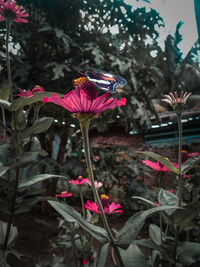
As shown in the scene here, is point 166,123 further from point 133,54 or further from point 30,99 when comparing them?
point 30,99

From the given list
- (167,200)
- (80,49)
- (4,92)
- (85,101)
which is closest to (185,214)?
(167,200)

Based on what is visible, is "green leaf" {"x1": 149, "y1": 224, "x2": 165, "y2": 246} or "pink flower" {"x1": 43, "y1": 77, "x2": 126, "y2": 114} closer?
"pink flower" {"x1": 43, "y1": 77, "x2": 126, "y2": 114}

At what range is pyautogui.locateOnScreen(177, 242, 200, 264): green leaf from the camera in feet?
0.84

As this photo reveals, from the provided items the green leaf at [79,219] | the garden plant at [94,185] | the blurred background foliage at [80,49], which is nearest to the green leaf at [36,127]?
the garden plant at [94,185]

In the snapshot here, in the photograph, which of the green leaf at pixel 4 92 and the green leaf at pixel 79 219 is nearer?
the green leaf at pixel 79 219

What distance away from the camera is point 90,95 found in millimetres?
198

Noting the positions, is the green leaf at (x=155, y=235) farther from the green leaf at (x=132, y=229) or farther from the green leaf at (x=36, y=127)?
the green leaf at (x=36, y=127)

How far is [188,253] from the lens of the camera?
0.27 metres

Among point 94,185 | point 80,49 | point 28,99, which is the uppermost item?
point 80,49

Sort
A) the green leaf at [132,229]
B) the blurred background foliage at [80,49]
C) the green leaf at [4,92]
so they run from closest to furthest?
the green leaf at [132,229], the green leaf at [4,92], the blurred background foliage at [80,49]

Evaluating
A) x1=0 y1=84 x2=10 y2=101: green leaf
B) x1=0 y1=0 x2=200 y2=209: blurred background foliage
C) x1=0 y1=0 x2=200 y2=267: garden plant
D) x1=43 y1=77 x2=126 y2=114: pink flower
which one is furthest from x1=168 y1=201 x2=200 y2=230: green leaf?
x1=0 y1=0 x2=200 y2=209: blurred background foliage

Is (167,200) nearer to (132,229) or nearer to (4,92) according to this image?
(132,229)

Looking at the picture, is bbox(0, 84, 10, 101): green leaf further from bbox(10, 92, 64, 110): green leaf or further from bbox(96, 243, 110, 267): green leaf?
bbox(96, 243, 110, 267): green leaf

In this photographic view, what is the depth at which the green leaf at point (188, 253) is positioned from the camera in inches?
10.1
